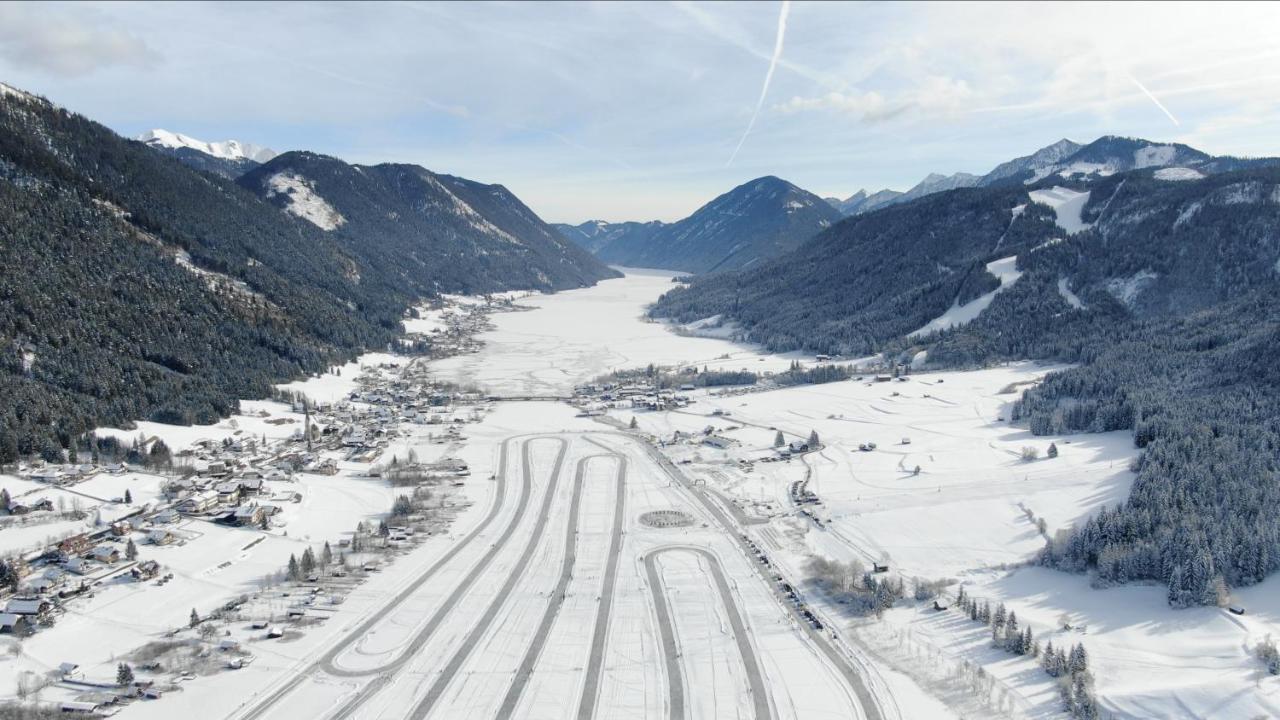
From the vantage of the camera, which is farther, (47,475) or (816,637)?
(47,475)

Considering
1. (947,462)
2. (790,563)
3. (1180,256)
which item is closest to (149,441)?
(790,563)

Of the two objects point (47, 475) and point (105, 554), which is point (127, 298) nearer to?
point (47, 475)

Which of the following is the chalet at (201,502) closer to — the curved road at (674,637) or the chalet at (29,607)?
the chalet at (29,607)

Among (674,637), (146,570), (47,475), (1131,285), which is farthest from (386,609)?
(1131,285)

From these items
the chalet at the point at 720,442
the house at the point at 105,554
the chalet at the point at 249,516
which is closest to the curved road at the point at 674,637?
the chalet at the point at 720,442

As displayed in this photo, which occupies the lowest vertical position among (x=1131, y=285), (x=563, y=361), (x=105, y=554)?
(x=105, y=554)
